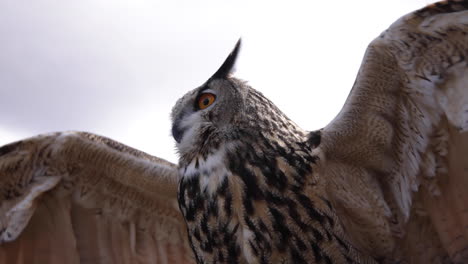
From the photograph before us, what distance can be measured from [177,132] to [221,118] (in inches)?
12.6

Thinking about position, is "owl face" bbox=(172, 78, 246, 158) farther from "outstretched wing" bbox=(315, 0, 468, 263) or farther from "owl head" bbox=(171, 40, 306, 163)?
"outstretched wing" bbox=(315, 0, 468, 263)

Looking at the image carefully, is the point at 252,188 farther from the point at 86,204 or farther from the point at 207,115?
the point at 86,204

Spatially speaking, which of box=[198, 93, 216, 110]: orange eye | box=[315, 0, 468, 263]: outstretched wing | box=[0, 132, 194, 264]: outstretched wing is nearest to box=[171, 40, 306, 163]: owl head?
box=[198, 93, 216, 110]: orange eye

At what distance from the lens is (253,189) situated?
9.51ft

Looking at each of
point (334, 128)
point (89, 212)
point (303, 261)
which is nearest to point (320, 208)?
point (303, 261)

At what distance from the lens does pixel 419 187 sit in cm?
318

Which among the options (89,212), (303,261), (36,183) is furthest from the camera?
(89,212)

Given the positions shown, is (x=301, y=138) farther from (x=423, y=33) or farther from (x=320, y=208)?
(x=423, y=33)

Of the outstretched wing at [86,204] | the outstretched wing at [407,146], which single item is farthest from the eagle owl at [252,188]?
the outstretched wing at [86,204]

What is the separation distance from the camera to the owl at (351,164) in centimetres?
289

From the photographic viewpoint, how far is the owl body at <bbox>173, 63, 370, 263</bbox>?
2.86 metres

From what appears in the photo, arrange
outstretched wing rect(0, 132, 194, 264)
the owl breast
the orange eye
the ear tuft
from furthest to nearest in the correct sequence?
outstretched wing rect(0, 132, 194, 264) < the ear tuft < the orange eye < the owl breast

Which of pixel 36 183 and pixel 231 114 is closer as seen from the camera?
pixel 231 114

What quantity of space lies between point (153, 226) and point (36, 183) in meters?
0.96
